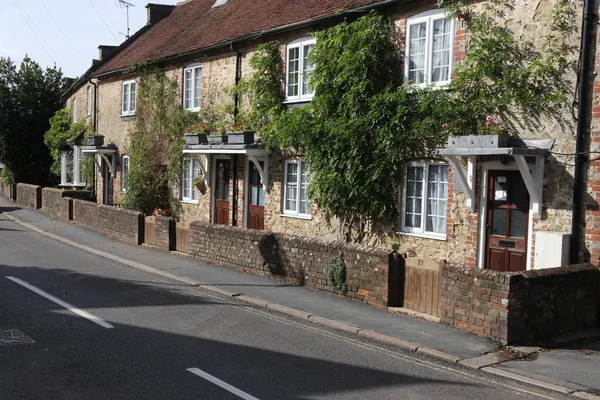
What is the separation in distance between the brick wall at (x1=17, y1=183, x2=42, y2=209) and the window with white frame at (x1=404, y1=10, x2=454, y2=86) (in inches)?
860

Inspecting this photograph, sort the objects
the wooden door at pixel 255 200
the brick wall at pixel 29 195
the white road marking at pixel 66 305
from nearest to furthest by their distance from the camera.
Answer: the white road marking at pixel 66 305, the wooden door at pixel 255 200, the brick wall at pixel 29 195

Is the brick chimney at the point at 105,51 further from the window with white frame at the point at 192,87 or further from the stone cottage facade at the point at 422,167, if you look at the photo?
the window with white frame at the point at 192,87

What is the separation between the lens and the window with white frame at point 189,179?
20.6m

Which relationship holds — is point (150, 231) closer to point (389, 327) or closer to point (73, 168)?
point (389, 327)

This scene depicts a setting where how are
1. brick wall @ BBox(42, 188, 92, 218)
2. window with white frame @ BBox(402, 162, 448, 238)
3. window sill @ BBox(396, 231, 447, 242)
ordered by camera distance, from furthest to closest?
brick wall @ BBox(42, 188, 92, 218), window with white frame @ BBox(402, 162, 448, 238), window sill @ BBox(396, 231, 447, 242)

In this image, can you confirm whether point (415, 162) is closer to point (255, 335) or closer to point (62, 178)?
point (255, 335)

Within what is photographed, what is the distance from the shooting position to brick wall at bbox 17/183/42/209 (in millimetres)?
29406

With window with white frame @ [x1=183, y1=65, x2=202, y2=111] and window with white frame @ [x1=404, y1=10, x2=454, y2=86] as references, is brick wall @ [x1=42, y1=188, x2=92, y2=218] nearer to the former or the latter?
window with white frame @ [x1=183, y1=65, x2=202, y2=111]

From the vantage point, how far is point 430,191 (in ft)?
41.7

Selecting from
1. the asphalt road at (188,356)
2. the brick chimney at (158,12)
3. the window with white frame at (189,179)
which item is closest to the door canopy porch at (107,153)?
the window with white frame at (189,179)

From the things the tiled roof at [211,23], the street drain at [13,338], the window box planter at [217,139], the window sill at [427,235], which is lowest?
the street drain at [13,338]

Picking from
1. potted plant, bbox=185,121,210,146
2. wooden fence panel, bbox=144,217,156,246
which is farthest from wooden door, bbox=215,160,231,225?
wooden fence panel, bbox=144,217,156,246

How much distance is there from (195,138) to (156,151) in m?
4.26

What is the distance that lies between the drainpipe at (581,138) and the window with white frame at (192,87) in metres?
12.7
